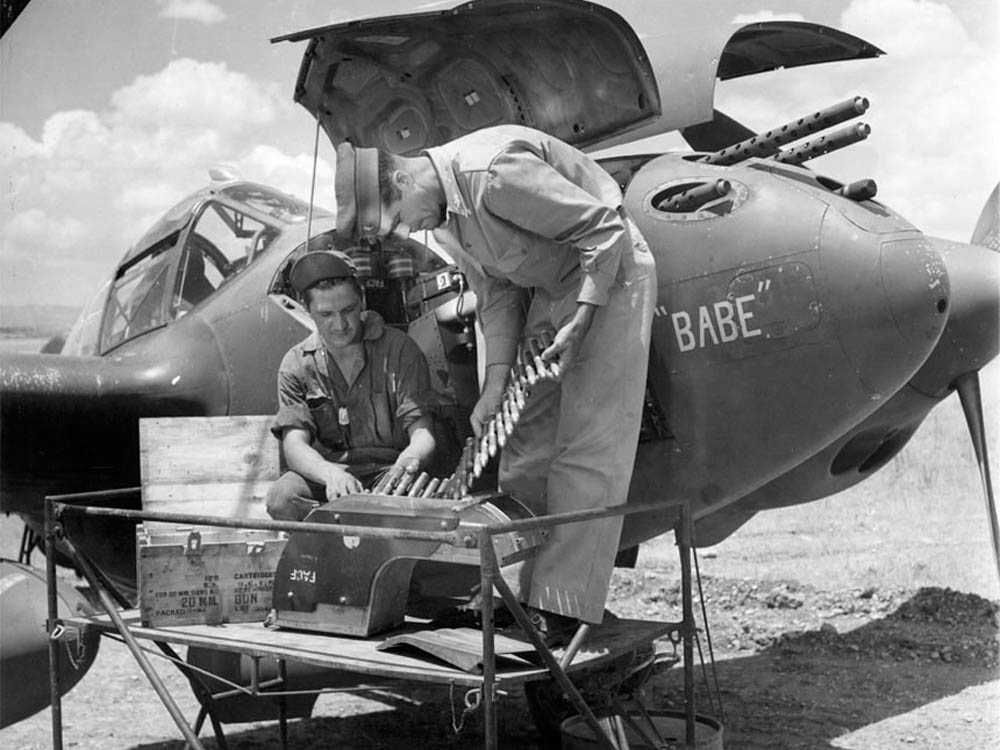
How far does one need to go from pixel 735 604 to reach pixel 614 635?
579cm

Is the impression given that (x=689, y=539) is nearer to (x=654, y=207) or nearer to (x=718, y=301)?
(x=718, y=301)

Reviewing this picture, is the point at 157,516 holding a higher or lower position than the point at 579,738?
higher

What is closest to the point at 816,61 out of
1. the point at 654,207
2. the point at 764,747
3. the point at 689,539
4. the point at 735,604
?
the point at 654,207

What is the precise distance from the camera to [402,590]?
15.7ft

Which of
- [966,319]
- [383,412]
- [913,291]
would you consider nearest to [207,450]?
[383,412]

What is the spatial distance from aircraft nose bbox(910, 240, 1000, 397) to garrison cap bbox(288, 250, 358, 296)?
2973mm

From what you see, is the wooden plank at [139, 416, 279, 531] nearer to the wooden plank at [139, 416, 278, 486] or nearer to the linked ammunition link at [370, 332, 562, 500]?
the wooden plank at [139, 416, 278, 486]

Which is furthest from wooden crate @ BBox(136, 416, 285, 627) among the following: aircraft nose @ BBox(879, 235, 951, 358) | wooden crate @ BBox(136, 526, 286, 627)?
aircraft nose @ BBox(879, 235, 951, 358)

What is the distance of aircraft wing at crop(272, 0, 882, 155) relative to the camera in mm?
5520

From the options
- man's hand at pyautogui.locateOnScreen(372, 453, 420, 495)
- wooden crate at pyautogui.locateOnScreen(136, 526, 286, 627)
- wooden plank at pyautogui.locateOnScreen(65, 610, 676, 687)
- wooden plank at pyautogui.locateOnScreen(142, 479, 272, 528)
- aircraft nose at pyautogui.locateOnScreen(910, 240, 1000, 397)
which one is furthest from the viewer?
aircraft nose at pyautogui.locateOnScreen(910, 240, 1000, 397)

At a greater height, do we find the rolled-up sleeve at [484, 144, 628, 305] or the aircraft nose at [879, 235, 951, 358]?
the rolled-up sleeve at [484, 144, 628, 305]

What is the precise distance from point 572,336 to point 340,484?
3.93ft

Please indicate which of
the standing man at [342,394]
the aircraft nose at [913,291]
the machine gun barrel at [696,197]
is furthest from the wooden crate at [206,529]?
the aircraft nose at [913,291]

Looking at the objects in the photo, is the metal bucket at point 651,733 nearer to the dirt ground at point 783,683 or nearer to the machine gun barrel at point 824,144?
the dirt ground at point 783,683
